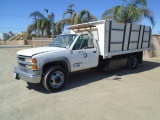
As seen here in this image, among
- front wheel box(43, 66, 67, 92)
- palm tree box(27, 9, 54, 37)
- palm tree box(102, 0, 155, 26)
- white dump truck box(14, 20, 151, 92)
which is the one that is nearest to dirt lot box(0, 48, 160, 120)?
front wheel box(43, 66, 67, 92)

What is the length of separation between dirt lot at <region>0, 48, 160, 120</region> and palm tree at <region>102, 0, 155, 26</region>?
7.79 m

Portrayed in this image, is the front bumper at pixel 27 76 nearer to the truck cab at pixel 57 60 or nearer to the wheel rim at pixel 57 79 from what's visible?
the truck cab at pixel 57 60

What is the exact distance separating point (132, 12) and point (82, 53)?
889 cm

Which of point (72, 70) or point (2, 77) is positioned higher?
point (72, 70)

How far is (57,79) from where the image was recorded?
6.19 meters

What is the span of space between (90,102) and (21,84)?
3.28 meters

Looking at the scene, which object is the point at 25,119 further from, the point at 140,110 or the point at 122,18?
the point at 122,18

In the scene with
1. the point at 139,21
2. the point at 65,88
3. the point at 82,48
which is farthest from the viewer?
the point at 139,21

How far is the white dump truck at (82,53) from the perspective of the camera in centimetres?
585

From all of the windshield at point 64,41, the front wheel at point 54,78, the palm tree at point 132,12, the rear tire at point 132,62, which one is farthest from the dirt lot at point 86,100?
the palm tree at point 132,12

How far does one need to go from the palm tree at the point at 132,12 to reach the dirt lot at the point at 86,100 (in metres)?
7.79

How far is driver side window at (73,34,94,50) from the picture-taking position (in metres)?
6.79

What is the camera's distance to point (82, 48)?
6.90 meters

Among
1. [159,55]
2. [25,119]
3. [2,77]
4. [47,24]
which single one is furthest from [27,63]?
[47,24]
